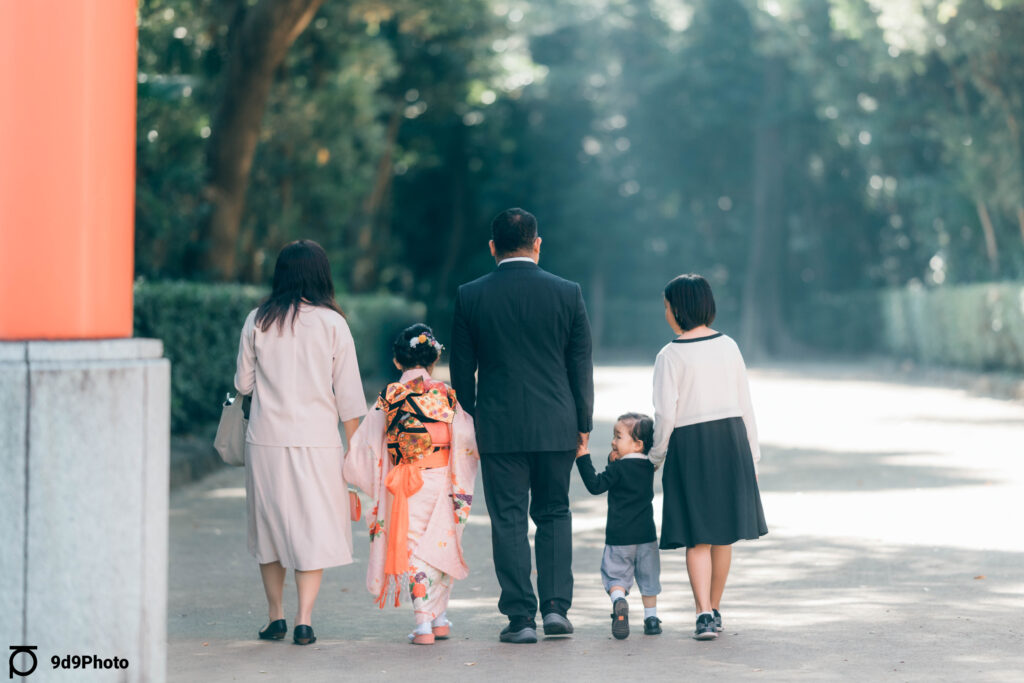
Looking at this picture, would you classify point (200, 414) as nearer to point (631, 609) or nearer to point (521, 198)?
point (631, 609)

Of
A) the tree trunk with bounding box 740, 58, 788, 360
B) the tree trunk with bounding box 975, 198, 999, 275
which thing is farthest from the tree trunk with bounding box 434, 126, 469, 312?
the tree trunk with bounding box 975, 198, 999, 275

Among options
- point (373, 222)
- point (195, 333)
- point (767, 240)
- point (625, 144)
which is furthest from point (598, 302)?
point (195, 333)

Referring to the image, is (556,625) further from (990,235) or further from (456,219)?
(456,219)

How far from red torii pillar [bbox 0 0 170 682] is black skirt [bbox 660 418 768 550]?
259 centimetres

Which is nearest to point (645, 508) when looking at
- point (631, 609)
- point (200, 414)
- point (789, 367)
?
point (631, 609)

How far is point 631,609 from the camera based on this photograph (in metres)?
7.24

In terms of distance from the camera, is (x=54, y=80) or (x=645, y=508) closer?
(x=54, y=80)

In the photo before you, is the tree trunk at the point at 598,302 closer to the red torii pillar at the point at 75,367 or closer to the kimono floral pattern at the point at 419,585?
the kimono floral pattern at the point at 419,585

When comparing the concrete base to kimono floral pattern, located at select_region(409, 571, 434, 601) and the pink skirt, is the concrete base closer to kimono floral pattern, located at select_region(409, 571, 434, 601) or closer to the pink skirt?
the pink skirt

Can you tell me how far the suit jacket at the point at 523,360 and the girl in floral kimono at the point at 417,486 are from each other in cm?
15

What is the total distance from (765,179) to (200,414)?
38621mm

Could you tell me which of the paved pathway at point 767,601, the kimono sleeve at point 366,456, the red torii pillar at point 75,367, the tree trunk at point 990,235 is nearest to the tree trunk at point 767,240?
the tree trunk at point 990,235

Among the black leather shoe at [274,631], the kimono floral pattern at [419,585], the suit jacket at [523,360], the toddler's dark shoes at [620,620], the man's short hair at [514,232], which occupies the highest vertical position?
the man's short hair at [514,232]

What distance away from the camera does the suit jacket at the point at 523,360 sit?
21.1 ft
